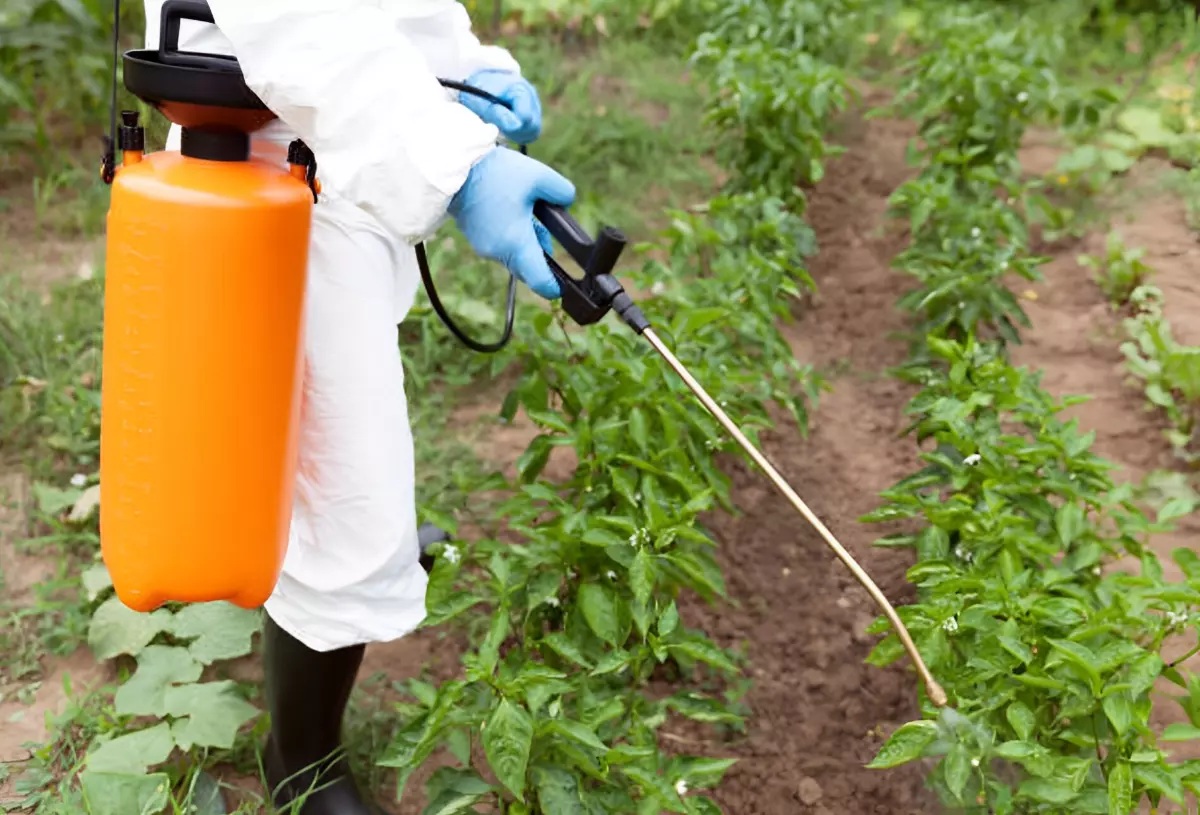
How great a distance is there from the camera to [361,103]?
1330mm

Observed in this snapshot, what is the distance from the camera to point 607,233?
1.38 m

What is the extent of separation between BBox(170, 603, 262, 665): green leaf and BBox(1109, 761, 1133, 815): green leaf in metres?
1.54

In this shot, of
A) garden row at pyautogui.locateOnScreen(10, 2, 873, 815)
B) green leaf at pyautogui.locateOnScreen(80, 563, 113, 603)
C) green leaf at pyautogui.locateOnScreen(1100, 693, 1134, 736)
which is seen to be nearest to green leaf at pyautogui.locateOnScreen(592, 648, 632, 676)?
garden row at pyautogui.locateOnScreen(10, 2, 873, 815)

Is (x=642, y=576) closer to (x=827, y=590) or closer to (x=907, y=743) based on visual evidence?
(x=907, y=743)

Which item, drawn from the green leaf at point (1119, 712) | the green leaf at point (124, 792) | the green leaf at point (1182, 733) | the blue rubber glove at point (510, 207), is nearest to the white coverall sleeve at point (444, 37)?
the blue rubber glove at point (510, 207)

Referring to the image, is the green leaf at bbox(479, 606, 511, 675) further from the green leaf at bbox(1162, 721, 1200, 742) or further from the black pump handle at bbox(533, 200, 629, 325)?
the green leaf at bbox(1162, 721, 1200, 742)

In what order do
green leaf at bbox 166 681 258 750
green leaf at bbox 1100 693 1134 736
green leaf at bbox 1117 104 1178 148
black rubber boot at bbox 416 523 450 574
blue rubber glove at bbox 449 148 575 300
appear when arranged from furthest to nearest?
green leaf at bbox 1117 104 1178 148 < black rubber boot at bbox 416 523 450 574 < green leaf at bbox 166 681 258 750 < green leaf at bbox 1100 693 1134 736 < blue rubber glove at bbox 449 148 575 300

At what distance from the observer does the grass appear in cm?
213

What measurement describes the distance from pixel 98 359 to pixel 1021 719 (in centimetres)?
246

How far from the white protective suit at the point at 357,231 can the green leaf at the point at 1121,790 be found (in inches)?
41.0

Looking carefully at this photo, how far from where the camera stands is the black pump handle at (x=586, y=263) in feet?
4.58

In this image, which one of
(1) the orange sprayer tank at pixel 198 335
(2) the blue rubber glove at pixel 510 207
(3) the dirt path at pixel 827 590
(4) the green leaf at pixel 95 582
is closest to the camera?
(1) the orange sprayer tank at pixel 198 335

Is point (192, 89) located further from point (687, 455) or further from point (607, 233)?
point (687, 455)

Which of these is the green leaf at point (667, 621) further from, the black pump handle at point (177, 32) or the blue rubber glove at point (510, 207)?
the black pump handle at point (177, 32)
